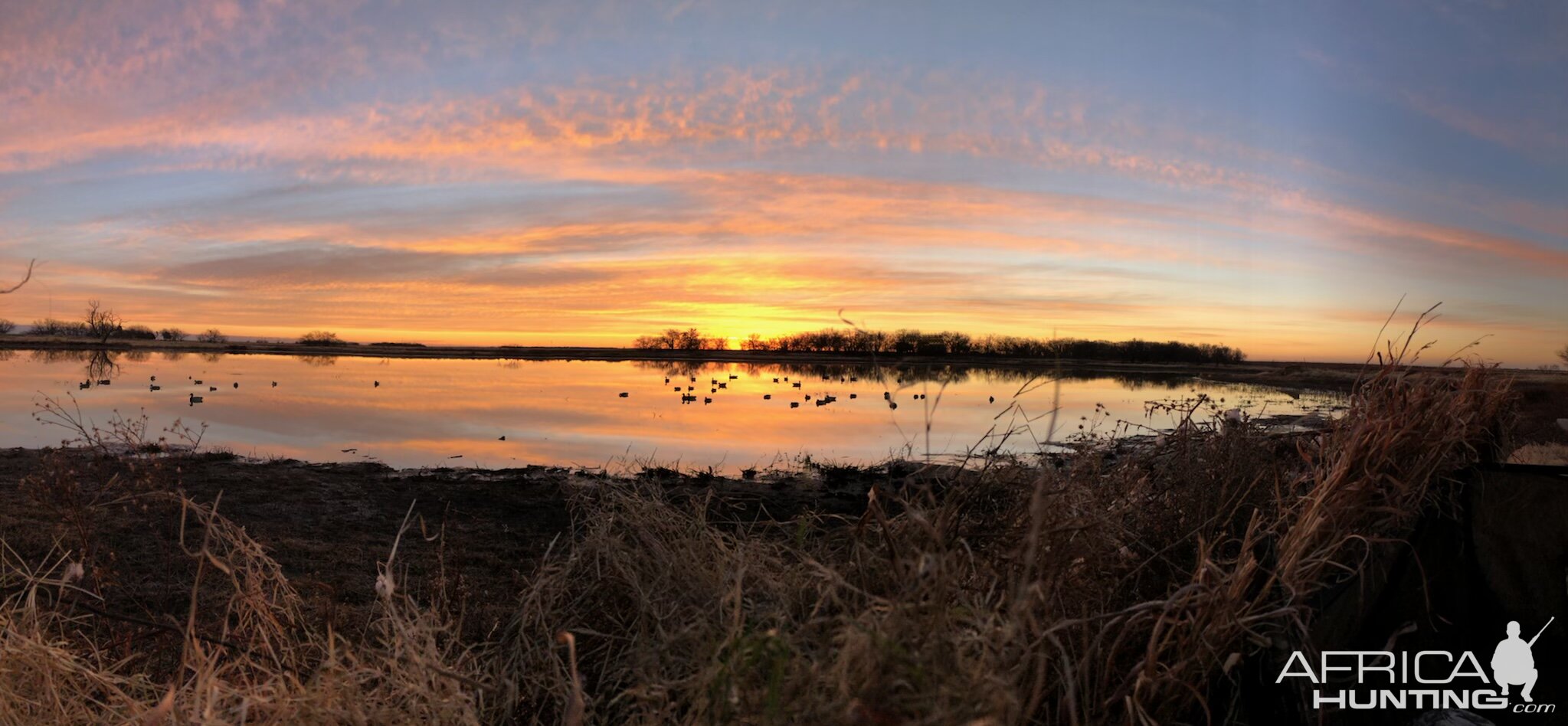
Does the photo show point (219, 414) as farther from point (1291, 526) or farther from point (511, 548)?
point (1291, 526)

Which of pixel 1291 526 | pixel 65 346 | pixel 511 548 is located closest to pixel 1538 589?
pixel 1291 526

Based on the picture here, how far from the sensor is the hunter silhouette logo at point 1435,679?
2.53 meters

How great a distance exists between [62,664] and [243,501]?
40.8 feet

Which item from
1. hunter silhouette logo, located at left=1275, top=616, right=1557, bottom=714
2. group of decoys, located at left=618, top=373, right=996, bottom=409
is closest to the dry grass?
hunter silhouette logo, located at left=1275, top=616, right=1557, bottom=714

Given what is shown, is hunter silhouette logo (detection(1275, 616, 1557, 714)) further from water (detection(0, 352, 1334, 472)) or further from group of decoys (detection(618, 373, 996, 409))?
group of decoys (detection(618, 373, 996, 409))

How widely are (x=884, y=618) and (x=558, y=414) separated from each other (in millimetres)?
31658

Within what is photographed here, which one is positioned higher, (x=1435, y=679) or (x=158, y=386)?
(x=1435, y=679)

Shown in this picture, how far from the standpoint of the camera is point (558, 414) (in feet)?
104

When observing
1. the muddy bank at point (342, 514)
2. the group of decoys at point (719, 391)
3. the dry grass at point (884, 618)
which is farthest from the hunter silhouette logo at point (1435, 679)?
the group of decoys at point (719, 391)

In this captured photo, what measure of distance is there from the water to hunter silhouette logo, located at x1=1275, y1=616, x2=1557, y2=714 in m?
1.25

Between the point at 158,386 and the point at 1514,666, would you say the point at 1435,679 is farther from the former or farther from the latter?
the point at 158,386

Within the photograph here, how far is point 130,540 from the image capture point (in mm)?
9867

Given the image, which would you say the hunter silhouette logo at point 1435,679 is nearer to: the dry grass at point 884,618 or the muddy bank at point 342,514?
the dry grass at point 884,618

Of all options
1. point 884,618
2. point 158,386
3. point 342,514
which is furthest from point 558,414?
point 884,618
